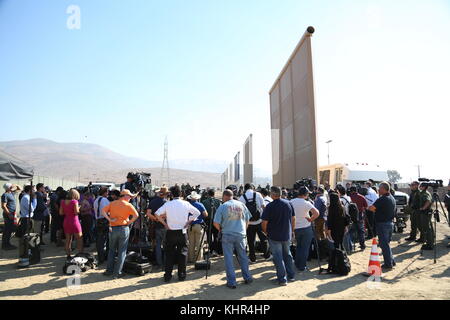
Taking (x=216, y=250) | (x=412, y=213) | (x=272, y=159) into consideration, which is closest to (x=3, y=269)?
(x=216, y=250)

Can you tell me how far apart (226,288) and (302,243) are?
212cm

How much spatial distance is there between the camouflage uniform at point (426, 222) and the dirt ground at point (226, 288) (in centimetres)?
120

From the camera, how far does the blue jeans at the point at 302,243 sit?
670 centimetres

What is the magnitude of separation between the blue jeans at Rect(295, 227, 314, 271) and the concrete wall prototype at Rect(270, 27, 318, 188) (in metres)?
9.87

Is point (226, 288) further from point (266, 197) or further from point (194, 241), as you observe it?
point (266, 197)

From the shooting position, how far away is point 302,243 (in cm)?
676

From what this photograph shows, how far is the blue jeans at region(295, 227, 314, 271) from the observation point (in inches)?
264

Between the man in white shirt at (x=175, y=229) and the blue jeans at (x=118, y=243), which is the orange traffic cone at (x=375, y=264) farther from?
the blue jeans at (x=118, y=243)

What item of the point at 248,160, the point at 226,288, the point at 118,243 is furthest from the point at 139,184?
the point at 248,160

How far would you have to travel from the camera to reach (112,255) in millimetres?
6516

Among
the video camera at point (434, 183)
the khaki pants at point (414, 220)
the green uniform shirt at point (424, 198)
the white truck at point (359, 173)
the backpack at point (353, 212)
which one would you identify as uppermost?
the white truck at point (359, 173)

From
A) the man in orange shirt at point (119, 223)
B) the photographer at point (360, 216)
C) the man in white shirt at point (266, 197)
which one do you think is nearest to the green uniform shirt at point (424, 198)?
the photographer at point (360, 216)

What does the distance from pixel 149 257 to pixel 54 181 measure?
19183mm

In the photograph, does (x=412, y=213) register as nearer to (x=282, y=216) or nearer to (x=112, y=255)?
(x=282, y=216)
